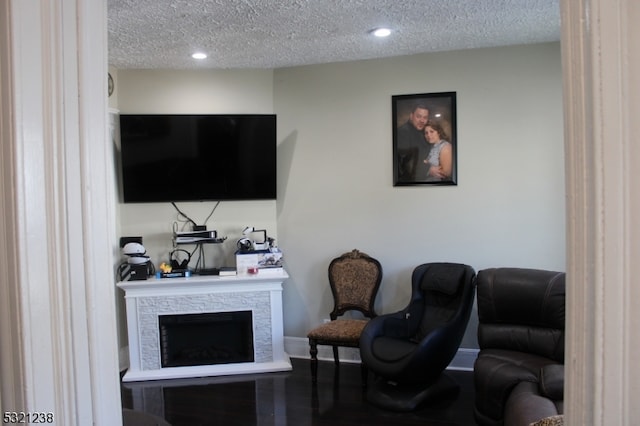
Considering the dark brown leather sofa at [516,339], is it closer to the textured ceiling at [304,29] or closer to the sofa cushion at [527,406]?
the sofa cushion at [527,406]

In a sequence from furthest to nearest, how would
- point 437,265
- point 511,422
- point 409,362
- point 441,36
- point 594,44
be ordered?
point 437,265
point 441,36
point 409,362
point 511,422
point 594,44

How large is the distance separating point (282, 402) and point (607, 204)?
3.36 metres

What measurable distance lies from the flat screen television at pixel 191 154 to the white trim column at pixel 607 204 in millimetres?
3824

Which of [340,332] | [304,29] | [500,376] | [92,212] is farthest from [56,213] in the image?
[340,332]

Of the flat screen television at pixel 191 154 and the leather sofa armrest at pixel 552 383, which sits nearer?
the leather sofa armrest at pixel 552 383

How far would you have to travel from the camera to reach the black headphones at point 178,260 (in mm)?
4387

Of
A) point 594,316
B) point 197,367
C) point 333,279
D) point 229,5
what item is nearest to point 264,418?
point 197,367

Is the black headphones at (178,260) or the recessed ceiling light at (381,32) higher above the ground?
the recessed ceiling light at (381,32)

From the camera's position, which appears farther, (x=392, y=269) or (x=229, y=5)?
(x=392, y=269)

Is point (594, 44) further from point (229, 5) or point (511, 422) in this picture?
point (229, 5)

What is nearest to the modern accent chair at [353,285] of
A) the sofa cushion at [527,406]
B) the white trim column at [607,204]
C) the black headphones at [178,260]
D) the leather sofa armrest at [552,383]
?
the black headphones at [178,260]

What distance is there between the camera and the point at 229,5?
294 centimetres

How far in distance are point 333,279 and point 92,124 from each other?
3586 millimetres

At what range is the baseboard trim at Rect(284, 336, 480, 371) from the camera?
13.5 ft
